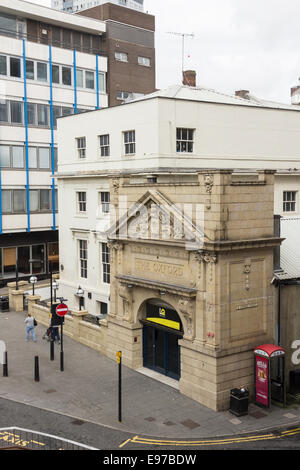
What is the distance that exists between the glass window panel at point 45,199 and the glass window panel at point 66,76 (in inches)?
386

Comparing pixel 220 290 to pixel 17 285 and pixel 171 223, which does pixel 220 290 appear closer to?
pixel 171 223

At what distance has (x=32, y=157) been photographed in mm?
44625

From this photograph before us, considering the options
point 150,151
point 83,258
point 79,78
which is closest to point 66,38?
point 79,78

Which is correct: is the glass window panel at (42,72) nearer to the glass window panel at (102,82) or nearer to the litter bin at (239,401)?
the glass window panel at (102,82)

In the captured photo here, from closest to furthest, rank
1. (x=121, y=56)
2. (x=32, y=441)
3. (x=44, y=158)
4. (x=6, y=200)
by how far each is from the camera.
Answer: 1. (x=32, y=441)
2. (x=6, y=200)
3. (x=44, y=158)
4. (x=121, y=56)

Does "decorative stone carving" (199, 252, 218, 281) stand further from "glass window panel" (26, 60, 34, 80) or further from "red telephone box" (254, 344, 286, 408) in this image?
"glass window panel" (26, 60, 34, 80)

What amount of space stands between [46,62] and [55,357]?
28.1 meters

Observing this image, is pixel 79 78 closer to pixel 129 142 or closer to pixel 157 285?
pixel 129 142

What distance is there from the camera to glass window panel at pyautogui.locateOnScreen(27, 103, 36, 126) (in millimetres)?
43938

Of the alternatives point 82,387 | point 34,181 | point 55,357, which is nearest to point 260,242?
point 82,387

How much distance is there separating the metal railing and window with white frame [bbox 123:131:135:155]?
17.8m

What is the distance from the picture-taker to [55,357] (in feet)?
87.2

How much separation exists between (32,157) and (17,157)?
55.5 inches

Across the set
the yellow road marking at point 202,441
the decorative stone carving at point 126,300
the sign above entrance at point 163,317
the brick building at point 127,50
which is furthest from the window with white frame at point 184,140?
the brick building at point 127,50
